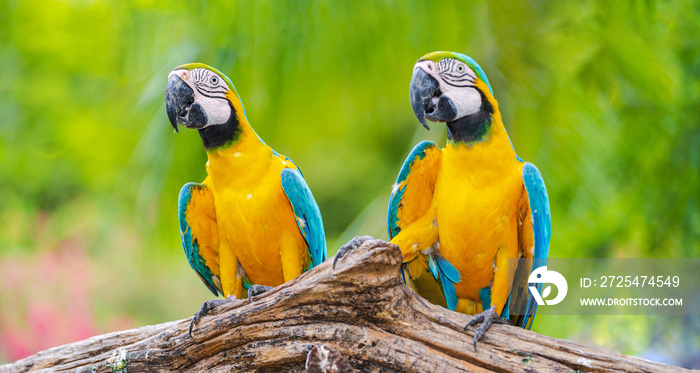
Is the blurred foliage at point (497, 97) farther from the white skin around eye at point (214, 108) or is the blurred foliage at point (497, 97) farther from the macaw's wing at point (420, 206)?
the white skin around eye at point (214, 108)

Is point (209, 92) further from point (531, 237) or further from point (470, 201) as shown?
point (531, 237)

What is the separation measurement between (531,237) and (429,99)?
26.9 inches

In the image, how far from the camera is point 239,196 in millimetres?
2281

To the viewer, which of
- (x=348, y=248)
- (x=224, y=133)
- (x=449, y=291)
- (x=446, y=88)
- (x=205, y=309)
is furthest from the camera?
(x=449, y=291)

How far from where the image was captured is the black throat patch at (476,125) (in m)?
2.07

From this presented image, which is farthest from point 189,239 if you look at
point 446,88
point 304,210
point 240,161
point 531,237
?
point 531,237

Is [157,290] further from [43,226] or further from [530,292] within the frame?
[530,292]

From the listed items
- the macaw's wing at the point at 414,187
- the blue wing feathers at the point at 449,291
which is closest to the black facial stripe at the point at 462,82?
the macaw's wing at the point at 414,187

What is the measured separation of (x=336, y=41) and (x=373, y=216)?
1330 mm

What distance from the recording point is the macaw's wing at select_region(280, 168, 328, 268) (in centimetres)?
225

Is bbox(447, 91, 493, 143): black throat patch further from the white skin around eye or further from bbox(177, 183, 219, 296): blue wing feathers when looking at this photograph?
bbox(177, 183, 219, 296): blue wing feathers

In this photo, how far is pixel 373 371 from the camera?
1.86 metres

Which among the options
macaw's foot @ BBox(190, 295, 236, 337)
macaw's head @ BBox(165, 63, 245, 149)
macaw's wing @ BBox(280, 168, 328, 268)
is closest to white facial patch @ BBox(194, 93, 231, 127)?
macaw's head @ BBox(165, 63, 245, 149)

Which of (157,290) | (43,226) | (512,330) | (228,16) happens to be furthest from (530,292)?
(43,226)
